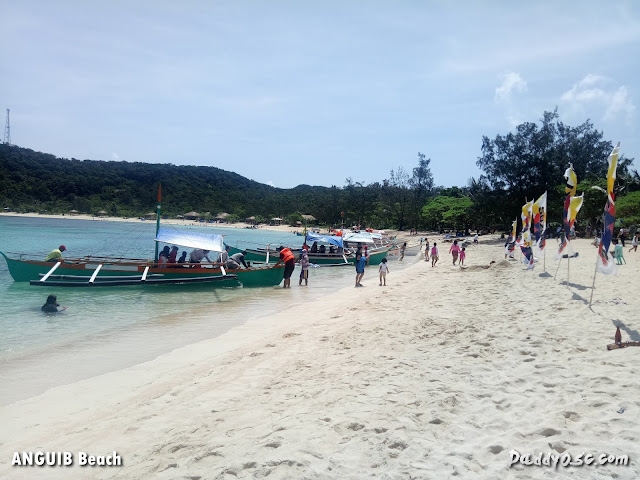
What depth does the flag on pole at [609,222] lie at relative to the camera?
8.46 m

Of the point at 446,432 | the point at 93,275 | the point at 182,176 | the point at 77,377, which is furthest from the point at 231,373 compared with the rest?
the point at 182,176

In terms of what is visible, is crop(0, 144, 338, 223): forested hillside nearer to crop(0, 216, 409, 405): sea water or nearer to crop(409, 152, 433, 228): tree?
crop(409, 152, 433, 228): tree

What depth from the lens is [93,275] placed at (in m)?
17.0

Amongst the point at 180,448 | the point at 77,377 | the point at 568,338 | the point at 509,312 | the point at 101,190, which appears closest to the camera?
the point at 180,448

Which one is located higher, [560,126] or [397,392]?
[560,126]

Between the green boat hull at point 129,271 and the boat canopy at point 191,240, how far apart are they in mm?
957

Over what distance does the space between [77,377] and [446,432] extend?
686cm

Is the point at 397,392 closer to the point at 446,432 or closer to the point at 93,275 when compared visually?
the point at 446,432

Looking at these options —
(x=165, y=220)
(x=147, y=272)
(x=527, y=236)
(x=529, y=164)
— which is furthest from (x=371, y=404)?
(x=165, y=220)

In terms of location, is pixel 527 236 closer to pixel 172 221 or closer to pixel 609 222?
pixel 609 222

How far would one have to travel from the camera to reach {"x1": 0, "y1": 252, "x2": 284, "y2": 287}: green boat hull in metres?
17.7

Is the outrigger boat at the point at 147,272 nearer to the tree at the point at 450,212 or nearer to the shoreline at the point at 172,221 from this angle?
the tree at the point at 450,212

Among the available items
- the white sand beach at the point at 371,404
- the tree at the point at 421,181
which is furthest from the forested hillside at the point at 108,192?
the white sand beach at the point at 371,404

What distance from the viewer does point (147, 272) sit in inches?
705
